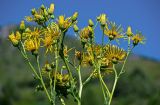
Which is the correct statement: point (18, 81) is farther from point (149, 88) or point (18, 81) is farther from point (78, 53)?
point (78, 53)

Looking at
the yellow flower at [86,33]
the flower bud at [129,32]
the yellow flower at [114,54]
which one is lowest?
the yellow flower at [114,54]

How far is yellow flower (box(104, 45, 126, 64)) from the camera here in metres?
8.18

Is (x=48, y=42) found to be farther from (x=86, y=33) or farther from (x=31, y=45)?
(x=86, y=33)

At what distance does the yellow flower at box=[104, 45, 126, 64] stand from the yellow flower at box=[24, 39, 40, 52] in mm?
869

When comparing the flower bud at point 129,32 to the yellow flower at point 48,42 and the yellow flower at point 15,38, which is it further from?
the yellow flower at point 15,38

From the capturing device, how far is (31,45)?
7.97m

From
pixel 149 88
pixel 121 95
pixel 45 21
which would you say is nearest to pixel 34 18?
pixel 45 21

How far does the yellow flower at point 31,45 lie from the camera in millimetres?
7892

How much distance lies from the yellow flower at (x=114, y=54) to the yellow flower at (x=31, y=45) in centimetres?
87

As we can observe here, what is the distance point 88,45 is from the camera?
321 inches

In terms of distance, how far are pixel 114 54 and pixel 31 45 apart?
1.05 meters

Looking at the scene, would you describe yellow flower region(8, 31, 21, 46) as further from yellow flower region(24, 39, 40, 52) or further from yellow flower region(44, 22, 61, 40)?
yellow flower region(44, 22, 61, 40)

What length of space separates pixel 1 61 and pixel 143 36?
19021cm

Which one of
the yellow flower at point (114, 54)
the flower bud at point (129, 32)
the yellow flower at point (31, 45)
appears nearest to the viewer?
the yellow flower at point (31, 45)
